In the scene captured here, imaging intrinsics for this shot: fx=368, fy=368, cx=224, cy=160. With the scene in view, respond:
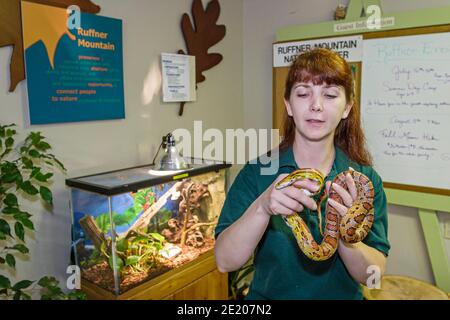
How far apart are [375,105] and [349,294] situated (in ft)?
5.07

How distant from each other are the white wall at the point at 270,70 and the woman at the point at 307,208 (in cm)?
146

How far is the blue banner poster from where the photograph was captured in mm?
1729

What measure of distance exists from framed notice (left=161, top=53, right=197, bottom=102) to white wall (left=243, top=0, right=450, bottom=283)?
2.22 ft

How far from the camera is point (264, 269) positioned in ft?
3.78

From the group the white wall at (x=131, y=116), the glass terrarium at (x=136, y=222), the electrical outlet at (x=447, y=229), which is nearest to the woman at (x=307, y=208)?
the glass terrarium at (x=136, y=222)

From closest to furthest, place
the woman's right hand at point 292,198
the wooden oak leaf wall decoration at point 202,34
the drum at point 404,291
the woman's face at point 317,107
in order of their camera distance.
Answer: the woman's right hand at point 292,198 < the woman's face at point 317,107 < the drum at point 404,291 < the wooden oak leaf wall decoration at point 202,34

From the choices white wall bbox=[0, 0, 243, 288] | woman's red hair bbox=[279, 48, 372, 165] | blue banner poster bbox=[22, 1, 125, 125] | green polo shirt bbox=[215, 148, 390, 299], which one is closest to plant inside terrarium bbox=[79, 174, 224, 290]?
white wall bbox=[0, 0, 243, 288]

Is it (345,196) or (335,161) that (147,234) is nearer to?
(335,161)

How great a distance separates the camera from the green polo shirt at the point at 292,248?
1.09 meters

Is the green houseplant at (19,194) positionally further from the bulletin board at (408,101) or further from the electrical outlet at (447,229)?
the electrical outlet at (447,229)

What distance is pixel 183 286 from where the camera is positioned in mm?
2006
